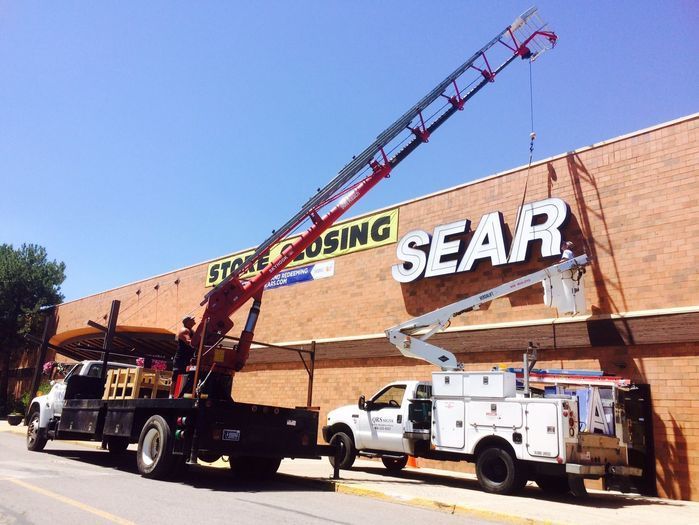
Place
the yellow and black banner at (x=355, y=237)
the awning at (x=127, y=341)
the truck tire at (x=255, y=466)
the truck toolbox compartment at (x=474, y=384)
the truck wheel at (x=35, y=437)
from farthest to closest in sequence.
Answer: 1. the awning at (x=127, y=341)
2. the yellow and black banner at (x=355, y=237)
3. the truck wheel at (x=35, y=437)
4. the truck tire at (x=255, y=466)
5. the truck toolbox compartment at (x=474, y=384)

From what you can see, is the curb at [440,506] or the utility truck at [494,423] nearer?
the curb at [440,506]

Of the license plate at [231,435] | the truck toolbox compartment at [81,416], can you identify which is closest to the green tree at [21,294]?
the truck toolbox compartment at [81,416]

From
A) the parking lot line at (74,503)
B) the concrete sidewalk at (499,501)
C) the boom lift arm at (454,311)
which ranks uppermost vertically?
the boom lift arm at (454,311)

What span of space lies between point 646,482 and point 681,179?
21.1 ft

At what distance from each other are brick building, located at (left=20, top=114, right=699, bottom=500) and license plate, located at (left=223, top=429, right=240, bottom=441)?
24.7 feet

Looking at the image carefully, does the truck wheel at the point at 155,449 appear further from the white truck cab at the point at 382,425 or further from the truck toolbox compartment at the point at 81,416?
the white truck cab at the point at 382,425

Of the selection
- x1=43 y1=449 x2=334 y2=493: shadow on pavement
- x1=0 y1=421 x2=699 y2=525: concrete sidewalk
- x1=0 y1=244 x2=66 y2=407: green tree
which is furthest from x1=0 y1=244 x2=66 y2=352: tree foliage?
x1=0 y1=421 x2=699 y2=525: concrete sidewalk

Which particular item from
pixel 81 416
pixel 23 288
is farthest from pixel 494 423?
pixel 23 288

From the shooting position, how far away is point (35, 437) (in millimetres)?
14734

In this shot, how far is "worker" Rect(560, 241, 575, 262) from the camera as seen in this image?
13.9 meters

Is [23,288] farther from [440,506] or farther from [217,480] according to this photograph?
[440,506]

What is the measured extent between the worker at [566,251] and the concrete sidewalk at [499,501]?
5.09 metres

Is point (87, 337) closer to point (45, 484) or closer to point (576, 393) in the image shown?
point (45, 484)

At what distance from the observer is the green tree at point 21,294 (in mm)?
39219
